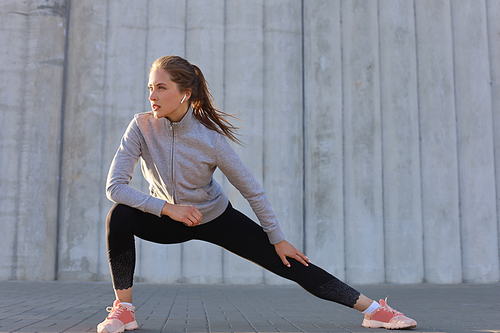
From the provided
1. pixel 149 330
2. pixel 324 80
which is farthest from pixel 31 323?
pixel 324 80

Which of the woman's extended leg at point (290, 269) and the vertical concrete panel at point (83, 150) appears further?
the vertical concrete panel at point (83, 150)

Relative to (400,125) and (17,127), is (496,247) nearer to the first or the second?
(400,125)

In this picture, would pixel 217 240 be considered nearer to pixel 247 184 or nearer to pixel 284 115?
pixel 247 184

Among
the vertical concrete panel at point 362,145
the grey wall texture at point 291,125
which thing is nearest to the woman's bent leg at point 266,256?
the grey wall texture at point 291,125

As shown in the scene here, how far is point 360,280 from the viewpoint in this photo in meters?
5.12

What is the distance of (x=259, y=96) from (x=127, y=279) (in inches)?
147

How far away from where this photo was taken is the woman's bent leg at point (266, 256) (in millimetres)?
1988

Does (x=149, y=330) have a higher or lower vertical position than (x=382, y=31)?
lower

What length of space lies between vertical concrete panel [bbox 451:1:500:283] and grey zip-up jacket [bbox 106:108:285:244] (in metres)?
4.27

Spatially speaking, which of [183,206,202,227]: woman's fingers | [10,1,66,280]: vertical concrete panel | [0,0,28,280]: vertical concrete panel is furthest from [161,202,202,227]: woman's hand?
[0,0,28,280]: vertical concrete panel

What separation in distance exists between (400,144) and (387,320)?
12.2ft

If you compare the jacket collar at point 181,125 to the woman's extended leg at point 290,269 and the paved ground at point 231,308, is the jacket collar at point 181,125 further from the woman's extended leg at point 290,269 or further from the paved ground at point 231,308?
the paved ground at point 231,308

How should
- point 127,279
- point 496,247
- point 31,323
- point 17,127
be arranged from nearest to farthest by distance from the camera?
point 127,279
point 31,323
point 17,127
point 496,247

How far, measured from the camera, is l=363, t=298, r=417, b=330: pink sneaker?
197cm
